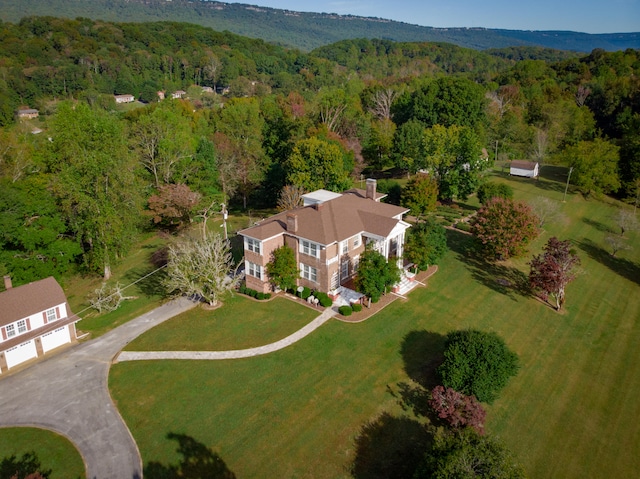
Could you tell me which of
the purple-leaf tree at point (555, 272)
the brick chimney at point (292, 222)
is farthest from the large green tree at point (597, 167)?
the brick chimney at point (292, 222)

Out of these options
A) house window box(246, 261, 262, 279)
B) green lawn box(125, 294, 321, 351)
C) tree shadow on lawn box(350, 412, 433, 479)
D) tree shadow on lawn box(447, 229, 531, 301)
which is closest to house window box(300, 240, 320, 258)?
house window box(246, 261, 262, 279)

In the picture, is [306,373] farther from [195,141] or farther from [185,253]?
[195,141]

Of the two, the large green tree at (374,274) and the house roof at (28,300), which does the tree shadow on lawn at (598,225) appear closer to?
the large green tree at (374,274)

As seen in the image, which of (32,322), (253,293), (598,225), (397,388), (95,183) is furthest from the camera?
(598,225)

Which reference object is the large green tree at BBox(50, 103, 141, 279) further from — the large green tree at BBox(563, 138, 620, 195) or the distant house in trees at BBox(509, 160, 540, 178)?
the distant house in trees at BBox(509, 160, 540, 178)

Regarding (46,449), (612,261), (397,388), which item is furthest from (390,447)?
(612,261)

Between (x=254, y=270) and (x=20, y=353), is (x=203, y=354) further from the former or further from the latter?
(x=20, y=353)
